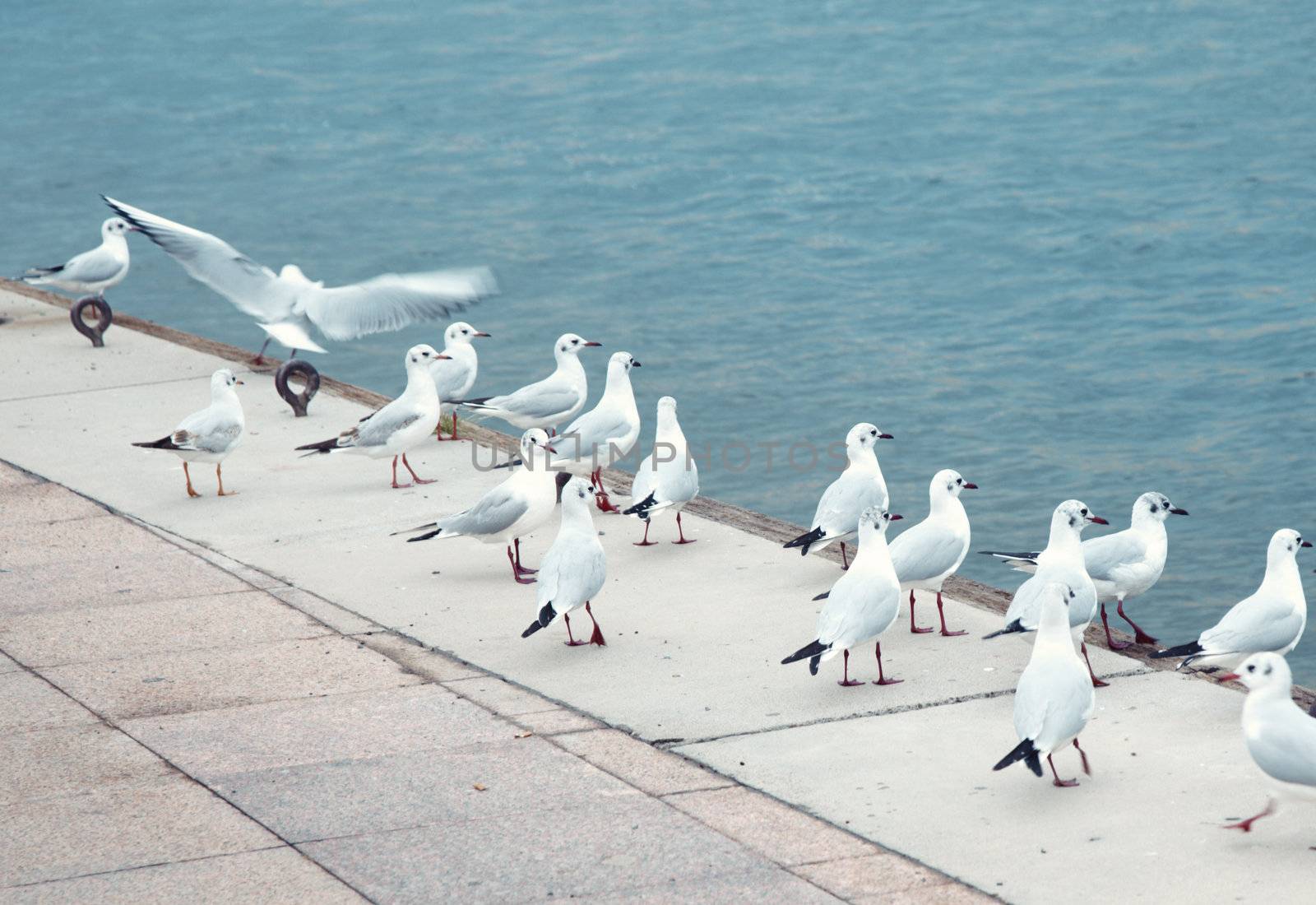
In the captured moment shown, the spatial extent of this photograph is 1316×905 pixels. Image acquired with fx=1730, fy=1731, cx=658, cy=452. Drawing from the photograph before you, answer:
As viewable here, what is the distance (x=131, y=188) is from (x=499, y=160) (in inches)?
250

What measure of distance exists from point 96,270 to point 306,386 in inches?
167

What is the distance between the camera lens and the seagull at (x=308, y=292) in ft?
42.1

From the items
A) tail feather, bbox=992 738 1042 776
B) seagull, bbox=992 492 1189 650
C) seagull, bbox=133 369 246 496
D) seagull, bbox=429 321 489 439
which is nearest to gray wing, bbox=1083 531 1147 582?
seagull, bbox=992 492 1189 650

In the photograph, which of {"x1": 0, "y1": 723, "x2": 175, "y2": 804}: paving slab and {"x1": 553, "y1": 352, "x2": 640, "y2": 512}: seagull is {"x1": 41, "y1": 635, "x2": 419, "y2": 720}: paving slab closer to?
{"x1": 0, "y1": 723, "x2": 175, "y2": 804}: paving slab

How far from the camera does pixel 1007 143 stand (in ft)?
92.3

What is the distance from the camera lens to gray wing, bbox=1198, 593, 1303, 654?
7.32m

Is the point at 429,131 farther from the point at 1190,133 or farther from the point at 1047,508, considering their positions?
the point at 1047,508

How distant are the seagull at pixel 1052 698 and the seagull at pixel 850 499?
2188mm

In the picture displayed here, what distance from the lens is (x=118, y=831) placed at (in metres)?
6.10

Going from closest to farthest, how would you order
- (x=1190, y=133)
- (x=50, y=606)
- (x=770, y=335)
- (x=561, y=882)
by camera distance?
1. (x=561, y=882)
2. (x=50, y=606)
3. (x=770, y=335)
4. (x=1190, y=133)

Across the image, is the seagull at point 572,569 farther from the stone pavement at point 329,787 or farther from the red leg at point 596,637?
the stone pavement at point 329,787

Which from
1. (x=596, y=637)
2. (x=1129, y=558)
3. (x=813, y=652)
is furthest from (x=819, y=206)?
(x=813, y=652)

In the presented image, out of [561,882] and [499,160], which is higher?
[499,160]

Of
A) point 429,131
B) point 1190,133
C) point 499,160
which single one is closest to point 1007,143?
point 1190,133
